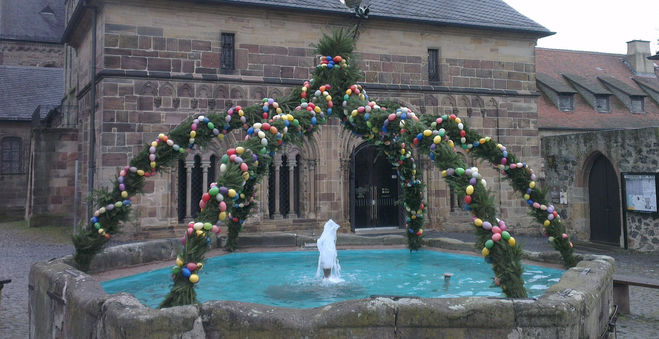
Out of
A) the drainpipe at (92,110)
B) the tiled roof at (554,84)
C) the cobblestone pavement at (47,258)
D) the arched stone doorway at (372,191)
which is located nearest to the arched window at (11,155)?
the cobblestone pavement at (47,258)

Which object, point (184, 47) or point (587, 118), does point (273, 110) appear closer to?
point (184, 47)

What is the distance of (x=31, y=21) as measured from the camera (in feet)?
103

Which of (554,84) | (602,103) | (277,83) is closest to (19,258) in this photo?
(277,83)

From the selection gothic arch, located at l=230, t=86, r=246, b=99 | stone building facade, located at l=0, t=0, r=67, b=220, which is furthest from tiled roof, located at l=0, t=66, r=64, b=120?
gothic arch, located at l=230, t=86, r=246, b=99

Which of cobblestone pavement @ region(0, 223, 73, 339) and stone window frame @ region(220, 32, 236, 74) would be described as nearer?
cobblestone pavement @ region(0, 223, 73, 339)

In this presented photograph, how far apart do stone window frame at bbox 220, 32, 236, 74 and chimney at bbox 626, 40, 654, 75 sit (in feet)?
83.1

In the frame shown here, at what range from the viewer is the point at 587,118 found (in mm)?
22422

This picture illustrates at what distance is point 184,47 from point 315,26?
12.9 feet

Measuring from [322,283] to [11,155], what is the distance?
22.9 m

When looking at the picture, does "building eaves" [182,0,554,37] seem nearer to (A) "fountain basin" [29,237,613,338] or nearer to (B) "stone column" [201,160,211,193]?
(B) "stone column" [201,160,211,193]

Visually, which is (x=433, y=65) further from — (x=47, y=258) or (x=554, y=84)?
(x=47, y=258)

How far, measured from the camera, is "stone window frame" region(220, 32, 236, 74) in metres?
13.9

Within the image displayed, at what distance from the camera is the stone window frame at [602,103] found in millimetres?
23297

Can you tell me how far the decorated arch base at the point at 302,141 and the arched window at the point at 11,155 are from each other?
20411mm
